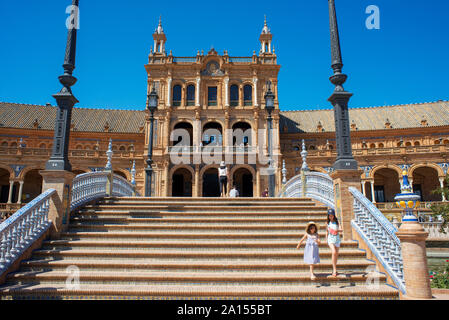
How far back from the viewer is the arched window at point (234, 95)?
3528 cm

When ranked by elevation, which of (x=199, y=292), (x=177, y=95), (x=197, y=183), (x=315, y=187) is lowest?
(x=199, y=292)

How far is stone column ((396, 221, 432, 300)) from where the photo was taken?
5027mm

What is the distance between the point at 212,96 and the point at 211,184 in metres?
10.1

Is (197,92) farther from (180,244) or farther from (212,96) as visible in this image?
(180,244)

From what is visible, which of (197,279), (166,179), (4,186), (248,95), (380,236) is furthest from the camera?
(248,95)

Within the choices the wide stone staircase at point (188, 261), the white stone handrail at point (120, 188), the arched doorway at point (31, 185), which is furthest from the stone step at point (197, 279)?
the arched doorway at point (31, 185)

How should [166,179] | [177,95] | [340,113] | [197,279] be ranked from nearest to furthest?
[197,279], [340,113], [166,179], [177,95]

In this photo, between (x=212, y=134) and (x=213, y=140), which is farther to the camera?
(x=212, y=134)

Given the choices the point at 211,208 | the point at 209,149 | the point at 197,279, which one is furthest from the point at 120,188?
the point at 209,149

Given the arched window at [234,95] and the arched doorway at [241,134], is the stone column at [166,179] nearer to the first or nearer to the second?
the arched doorway at [241,134]

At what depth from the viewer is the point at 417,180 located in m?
35.3

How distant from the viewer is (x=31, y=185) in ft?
113

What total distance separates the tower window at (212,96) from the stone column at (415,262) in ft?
103
